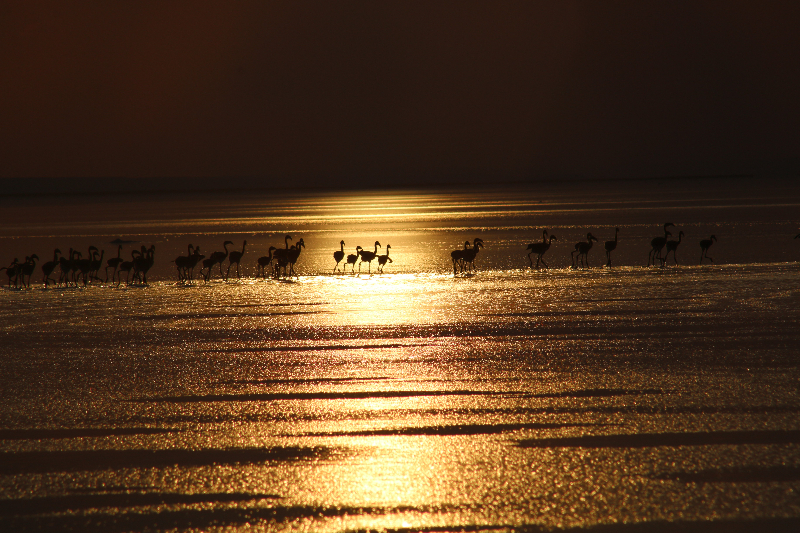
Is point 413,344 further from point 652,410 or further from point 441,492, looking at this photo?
point 441,492

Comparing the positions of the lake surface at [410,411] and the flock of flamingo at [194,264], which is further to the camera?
the flock of flamingo at [194,264]

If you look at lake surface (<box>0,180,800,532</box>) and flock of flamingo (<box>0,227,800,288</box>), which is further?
flock of flamingo (<box>0,227,800,288</box>)

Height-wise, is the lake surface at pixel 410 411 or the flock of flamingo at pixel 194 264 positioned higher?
the flock of flamingo at pixel 194 264

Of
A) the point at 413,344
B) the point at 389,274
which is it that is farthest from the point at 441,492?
the point at 389,274

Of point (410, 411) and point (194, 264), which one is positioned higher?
point (194, 264)

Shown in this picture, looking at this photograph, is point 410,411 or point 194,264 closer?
point 410,411

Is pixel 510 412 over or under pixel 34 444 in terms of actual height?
over

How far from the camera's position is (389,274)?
15.7 metres

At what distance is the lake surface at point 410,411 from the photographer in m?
4.38

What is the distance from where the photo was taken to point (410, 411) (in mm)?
5973

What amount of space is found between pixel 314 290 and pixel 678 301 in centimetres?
619

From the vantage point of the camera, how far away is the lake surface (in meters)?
4.38

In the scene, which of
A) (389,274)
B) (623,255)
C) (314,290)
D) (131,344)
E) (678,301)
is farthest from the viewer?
(623,255)

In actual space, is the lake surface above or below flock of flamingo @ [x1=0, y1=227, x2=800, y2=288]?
below
